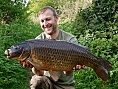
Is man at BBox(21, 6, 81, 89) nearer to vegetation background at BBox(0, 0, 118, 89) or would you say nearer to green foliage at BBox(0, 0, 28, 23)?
vegetation background at BBox(0, 0, 118, 89)

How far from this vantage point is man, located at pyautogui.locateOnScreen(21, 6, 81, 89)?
4094 millimetres

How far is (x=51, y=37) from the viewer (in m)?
4.30

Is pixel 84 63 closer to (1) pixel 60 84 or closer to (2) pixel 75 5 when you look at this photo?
(1) pixel 60 84

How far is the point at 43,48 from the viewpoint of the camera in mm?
3580

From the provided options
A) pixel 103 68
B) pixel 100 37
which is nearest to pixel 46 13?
pixel 103 68

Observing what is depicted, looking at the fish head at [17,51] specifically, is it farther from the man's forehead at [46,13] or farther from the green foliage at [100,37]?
the green foliage at [100,37]

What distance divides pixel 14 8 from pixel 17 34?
356 centimetres

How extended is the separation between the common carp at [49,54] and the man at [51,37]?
45 centimetres

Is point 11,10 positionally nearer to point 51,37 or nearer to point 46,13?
point 51,37

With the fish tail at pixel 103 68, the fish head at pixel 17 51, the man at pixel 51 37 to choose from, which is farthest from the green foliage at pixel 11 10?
the fish head at pixel 17 51

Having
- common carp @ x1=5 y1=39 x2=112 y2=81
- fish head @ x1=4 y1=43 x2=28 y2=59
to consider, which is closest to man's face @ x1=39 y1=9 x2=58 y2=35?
common carp @ x1=5 y1=39 x2=112 y2=81

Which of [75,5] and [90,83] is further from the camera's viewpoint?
[75,5]

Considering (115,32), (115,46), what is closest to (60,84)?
(115,46)

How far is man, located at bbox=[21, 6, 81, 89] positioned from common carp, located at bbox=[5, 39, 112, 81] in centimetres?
45
